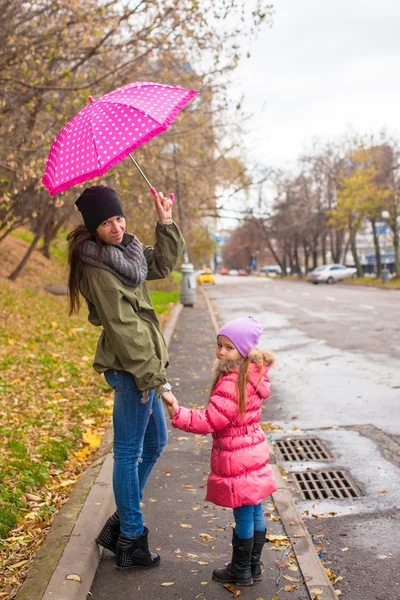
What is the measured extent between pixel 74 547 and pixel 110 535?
22cm

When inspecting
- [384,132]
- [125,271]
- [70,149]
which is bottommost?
[125,271]

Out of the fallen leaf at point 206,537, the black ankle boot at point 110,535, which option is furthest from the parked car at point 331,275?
the black ankle boot at point 110,535

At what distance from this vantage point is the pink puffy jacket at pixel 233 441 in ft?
11.0

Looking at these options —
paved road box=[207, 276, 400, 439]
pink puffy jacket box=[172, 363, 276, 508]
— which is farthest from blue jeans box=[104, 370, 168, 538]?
paved road box=[207, 276, 400, 439]

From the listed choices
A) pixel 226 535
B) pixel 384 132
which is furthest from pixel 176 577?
pixel 384 132

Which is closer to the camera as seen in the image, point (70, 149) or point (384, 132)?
point (70, 149)

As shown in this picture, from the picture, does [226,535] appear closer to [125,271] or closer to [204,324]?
[125,271]

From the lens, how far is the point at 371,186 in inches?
1654

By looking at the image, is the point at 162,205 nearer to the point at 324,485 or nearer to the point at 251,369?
the point at 251,369

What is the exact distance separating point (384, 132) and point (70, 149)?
44919mm

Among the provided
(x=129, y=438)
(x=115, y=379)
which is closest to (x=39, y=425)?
(x=129, y=438)

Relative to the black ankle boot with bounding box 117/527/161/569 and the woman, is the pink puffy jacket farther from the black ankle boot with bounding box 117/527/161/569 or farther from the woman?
the black ankle boot with bounding box 117/527/161/569

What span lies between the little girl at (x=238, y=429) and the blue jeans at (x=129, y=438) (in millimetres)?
163

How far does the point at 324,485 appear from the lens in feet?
16.8
